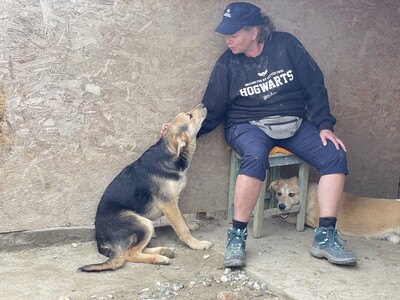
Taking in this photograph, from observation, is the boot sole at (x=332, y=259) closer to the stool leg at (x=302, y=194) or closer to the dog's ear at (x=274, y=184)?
the stool leg at (x=302, y=194)

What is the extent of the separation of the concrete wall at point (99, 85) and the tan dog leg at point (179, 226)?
1.58ft

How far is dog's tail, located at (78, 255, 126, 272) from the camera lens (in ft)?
13.4

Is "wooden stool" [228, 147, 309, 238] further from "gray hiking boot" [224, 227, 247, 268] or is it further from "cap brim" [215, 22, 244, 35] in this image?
"cap brim" [215, 22, 244, 35]

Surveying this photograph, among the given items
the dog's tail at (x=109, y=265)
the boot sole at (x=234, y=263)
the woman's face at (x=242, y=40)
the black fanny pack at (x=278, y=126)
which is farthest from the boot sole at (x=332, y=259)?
the woman's face at (x=242, y=40)

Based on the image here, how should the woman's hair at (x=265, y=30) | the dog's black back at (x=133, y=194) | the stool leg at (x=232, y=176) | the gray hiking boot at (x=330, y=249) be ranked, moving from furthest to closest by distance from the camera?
the stool leg at (x=232, y=176), the woman's hair at (x=265, y=30), the dog's black back at (x=133, y=194), the gray hiking boot at (x=330, y=249)

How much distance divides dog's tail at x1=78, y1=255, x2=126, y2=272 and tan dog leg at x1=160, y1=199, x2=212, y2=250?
1.72 ft

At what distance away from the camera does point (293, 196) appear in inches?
195

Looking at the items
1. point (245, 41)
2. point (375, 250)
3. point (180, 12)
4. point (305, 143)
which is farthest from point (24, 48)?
point (375, 250)

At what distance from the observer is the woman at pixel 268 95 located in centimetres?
456

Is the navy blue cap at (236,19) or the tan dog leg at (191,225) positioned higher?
the navy blue cap at (236,19)

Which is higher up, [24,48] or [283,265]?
[24,48]

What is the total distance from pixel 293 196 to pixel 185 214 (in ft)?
3.05

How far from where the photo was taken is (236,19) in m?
4.53

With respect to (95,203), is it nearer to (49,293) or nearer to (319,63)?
(49,293)
